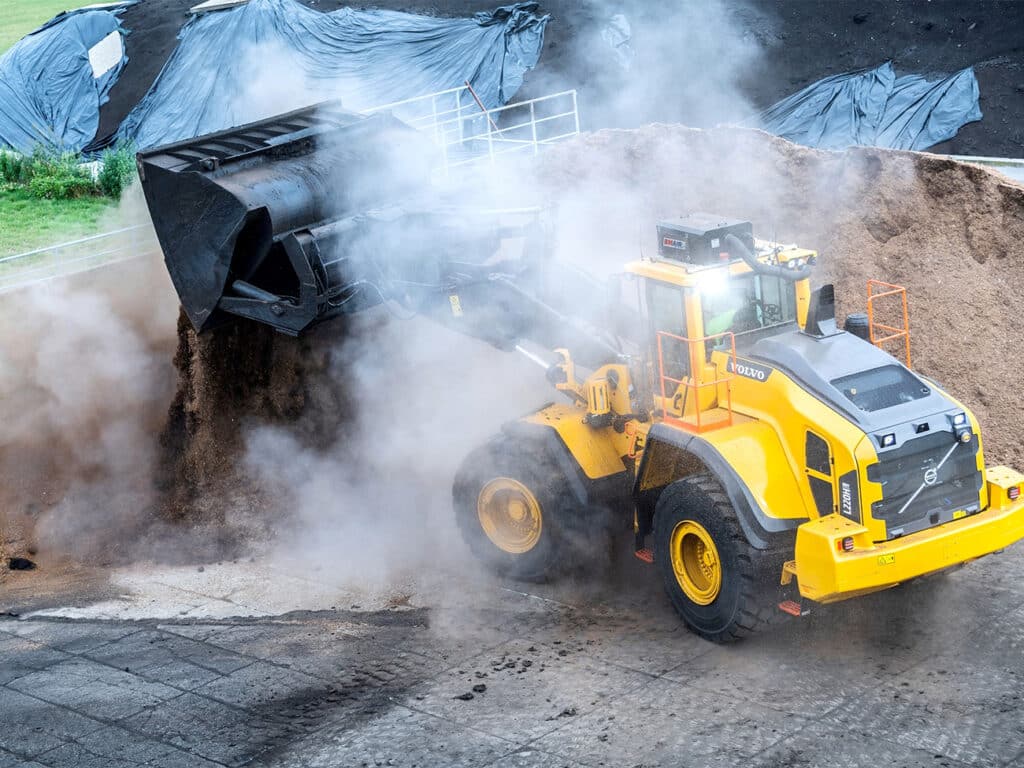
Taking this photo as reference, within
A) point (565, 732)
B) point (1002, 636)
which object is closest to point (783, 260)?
point (1002, 636)

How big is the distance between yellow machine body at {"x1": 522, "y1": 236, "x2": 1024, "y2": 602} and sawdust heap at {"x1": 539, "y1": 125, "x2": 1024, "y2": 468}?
3437 mm

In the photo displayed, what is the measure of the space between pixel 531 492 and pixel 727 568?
1934mm

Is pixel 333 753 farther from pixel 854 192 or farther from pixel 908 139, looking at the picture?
pixel 908 139

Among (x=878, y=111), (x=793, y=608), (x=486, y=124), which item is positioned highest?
(x=486, y=124)

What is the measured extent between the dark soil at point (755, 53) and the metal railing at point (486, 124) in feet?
2.60

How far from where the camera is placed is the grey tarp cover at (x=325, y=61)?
21.1 meters

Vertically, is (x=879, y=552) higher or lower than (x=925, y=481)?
lower

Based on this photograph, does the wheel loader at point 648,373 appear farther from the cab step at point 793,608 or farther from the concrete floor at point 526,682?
the concrete floor at point 526,682

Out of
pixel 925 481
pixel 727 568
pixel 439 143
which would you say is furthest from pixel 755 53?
pixel 727 568

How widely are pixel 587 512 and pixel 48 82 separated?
19387 mm

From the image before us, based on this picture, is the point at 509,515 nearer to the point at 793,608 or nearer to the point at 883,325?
the point at 793,608

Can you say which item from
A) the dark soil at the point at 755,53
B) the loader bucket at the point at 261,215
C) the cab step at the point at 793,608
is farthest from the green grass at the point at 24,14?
the cab step at the point at 793,608

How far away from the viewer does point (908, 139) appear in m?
17.9

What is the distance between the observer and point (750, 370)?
8180 millimetres
